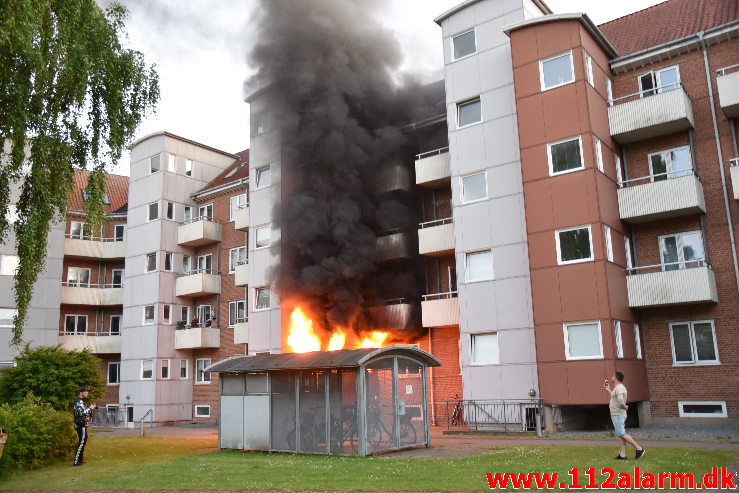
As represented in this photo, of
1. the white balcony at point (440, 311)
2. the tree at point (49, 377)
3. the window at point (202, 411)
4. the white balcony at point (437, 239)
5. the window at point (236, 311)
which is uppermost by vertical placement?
the white balcony at point (437, 239)

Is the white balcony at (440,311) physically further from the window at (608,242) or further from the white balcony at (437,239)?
the window at (608,242)

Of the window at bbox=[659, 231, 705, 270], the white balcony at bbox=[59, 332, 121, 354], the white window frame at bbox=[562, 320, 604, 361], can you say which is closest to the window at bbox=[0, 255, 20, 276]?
the white balcony at bbox=[59, 332, 121, 354]

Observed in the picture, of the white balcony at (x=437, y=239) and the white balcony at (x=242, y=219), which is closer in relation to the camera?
the white balcony at (x=437, y=239)

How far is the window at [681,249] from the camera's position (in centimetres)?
2320

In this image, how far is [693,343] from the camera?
22.8m

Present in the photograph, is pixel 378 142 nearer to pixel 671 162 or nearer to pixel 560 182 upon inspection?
pixel 560 182

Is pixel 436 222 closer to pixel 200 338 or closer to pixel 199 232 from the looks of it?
pixel 200 338

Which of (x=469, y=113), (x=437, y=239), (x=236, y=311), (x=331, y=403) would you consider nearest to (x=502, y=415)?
(x=437, y=239)

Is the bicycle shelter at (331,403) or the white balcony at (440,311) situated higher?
the white balcony at (440,311)

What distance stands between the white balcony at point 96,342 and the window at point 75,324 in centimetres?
87

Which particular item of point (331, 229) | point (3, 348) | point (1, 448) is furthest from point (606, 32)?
point (3, 348)

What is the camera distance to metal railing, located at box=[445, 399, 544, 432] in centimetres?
2264

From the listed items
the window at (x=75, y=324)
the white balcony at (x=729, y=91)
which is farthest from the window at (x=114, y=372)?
the white balcony at (x=729, y=91)

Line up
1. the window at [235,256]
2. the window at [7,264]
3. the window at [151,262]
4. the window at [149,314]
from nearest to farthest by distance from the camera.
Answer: the window at [235,256], the window at [7,264], the window at [149,314], the window at [151,262]
